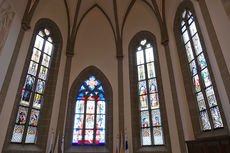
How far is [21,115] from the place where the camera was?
7902 mm

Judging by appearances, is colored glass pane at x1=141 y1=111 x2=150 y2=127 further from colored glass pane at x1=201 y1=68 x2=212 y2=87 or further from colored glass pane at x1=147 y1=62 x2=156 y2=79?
colored glass pane at x1=201 y1=68 x2=212 y2=87

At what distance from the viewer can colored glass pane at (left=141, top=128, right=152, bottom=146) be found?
340 inches

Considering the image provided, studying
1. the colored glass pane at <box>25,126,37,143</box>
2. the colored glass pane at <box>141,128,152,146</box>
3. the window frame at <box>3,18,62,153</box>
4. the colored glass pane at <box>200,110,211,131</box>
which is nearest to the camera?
the colored glass pane at <box>200,110,211,131</box>

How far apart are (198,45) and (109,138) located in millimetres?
5967

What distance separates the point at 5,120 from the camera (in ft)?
22.7

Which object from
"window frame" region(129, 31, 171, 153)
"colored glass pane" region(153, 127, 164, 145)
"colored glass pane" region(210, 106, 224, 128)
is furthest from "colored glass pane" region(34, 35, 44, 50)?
"colored glass pane" region(210, 106, 224, 128)

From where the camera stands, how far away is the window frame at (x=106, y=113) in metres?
8.99

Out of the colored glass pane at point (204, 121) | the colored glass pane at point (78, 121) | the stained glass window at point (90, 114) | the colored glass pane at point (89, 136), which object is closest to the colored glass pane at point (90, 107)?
the stained glass window at point (90, 114)

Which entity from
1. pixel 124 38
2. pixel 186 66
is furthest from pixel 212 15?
pixel 124 38

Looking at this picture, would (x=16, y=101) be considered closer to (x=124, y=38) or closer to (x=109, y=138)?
(x=109, y=138)

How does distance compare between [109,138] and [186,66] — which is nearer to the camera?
[186,66]

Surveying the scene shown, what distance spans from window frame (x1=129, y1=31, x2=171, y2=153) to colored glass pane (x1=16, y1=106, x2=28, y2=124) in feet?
16.2

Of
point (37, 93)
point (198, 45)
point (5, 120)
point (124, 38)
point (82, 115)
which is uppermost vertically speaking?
point (124, 38)

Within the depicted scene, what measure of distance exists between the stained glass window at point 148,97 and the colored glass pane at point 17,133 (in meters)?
5.39
